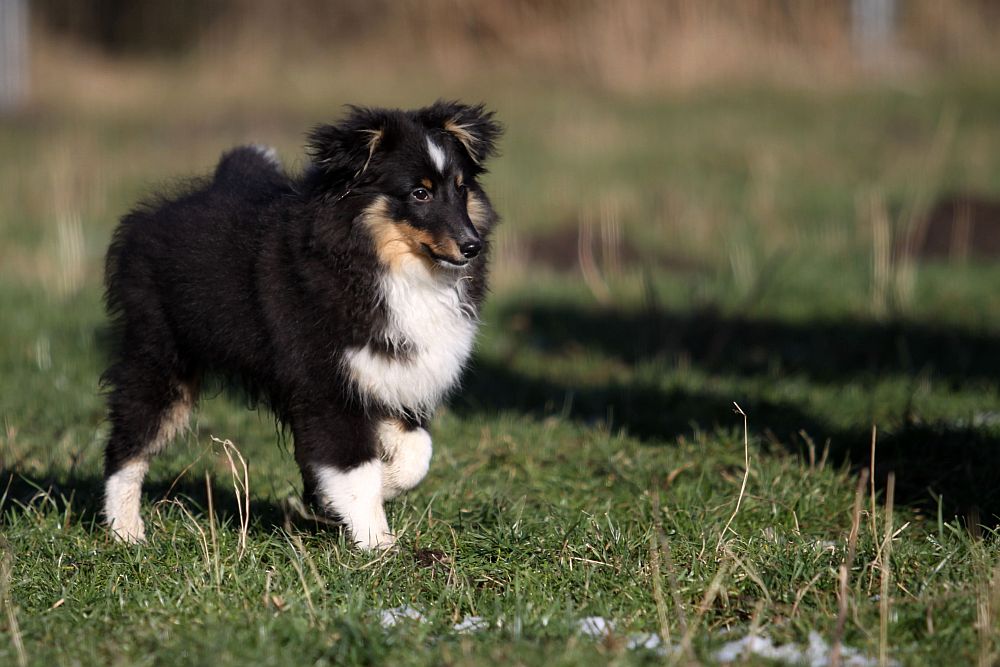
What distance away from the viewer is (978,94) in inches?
652

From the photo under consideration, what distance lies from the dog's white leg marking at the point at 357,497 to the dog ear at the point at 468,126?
52.3 inches

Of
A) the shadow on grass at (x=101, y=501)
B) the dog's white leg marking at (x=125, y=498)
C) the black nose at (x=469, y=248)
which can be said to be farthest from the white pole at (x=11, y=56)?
the black nose at (x=469, y=248)

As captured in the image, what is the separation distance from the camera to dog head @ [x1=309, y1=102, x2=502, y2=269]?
14.5 feet

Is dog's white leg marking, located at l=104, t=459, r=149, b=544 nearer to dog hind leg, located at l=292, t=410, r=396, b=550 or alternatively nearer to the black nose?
dog hind leg, located at l=292, t=410, r=396, b=550

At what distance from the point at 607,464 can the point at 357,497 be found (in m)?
1.64

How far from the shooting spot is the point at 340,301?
441 centimetres

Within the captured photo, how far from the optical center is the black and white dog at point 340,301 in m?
4.41

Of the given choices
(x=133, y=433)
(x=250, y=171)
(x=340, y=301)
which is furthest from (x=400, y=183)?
(x=133, y=433)

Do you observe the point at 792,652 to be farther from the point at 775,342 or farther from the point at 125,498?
the point at 775,342

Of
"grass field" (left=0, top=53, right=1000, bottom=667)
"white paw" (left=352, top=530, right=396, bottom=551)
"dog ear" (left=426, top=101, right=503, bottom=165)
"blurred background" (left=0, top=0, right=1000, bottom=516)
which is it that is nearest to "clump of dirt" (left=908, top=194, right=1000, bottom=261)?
"blurred background" (left=0, top=0, right=1000, bottom=516)

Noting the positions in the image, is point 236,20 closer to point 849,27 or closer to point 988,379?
point 849,27

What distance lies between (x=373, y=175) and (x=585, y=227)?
731cm

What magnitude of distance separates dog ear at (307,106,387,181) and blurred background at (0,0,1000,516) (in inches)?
51.2

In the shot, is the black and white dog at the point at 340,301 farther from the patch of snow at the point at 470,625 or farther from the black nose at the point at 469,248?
the patch of snow at the point at 470,625
